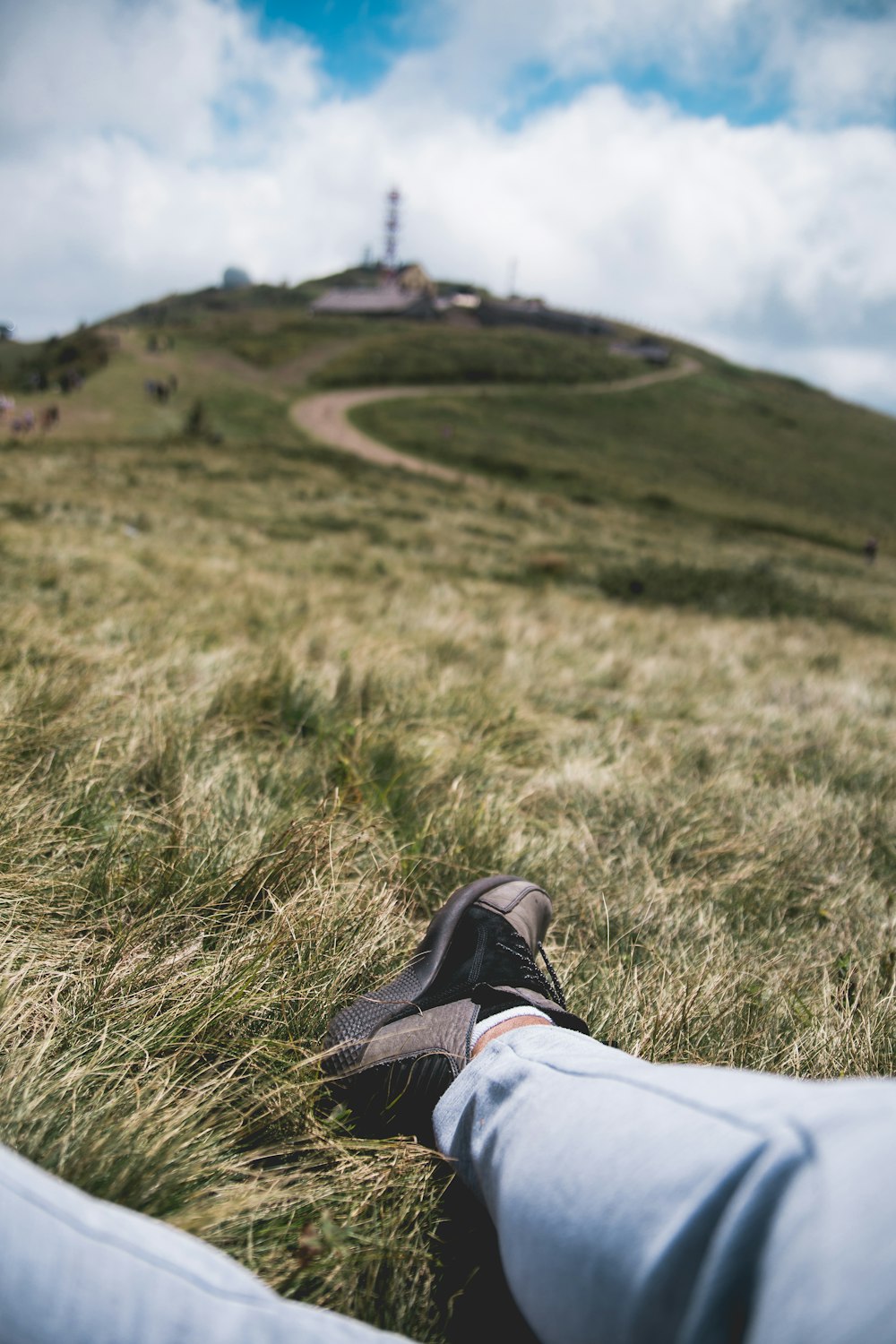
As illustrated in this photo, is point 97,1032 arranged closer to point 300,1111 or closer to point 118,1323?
point 300,1111

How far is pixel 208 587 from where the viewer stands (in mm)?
5617

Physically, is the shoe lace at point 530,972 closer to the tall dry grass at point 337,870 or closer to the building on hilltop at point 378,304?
the tall dry grass at point 337,870

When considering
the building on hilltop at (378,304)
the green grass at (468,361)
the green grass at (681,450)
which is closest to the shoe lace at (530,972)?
the green grass at (681,450)

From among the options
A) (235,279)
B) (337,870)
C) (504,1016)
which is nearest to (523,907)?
(504,1016)

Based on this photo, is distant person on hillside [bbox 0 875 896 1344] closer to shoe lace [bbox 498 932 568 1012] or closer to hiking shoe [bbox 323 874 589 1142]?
hiking shoe [bbox 323 874 589 1142]

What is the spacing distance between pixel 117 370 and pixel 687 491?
115ft

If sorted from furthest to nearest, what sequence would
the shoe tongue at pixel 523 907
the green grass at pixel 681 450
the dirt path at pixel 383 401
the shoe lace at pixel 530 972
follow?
the green grass at pixel 681 450 → the dirt path at pixel 383 401 → the shoe tongue at pixel 523 907 → the shoe lace at pixel 530 972

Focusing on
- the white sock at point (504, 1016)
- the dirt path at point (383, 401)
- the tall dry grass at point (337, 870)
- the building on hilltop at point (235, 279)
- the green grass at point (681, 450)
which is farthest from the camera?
the building on hilltop at point (235, 279)

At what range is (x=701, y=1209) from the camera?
2.73 feet

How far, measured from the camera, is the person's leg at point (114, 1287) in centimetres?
73

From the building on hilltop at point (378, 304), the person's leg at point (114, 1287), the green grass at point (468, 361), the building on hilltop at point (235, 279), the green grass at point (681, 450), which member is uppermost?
the building on hilltop at point (235, 279)

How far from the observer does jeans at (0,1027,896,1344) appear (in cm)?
73

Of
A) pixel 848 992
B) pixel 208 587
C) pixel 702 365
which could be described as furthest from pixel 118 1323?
pixel 702 365

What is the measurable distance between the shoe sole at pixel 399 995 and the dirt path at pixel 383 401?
26634mm
